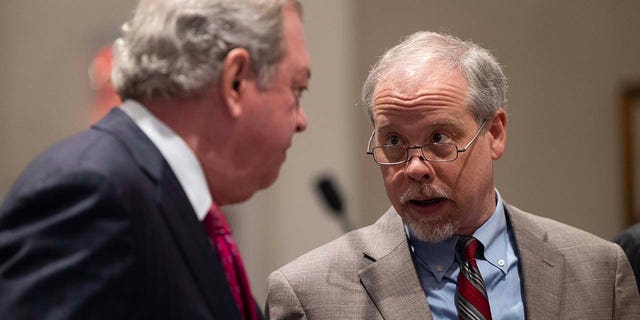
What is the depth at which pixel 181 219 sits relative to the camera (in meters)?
1.75

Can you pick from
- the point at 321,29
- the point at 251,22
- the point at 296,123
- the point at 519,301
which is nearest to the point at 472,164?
the point at 519,301

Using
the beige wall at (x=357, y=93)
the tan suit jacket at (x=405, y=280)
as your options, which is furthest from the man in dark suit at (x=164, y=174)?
the beige wall at (x=357, y=93)

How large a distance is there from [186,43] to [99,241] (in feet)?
1.32

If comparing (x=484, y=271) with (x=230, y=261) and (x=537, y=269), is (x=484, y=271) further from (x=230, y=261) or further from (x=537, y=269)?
(x=230, y=261)

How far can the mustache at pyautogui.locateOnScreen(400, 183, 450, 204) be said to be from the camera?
245 centimetres

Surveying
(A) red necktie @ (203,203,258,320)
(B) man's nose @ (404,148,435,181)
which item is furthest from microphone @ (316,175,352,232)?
(A) red necktie @ (203,203,258,320)

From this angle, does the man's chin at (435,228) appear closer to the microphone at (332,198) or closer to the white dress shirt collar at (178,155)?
the microphone at (332,198)

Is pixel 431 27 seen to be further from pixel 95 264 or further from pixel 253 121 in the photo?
pixel 95 264

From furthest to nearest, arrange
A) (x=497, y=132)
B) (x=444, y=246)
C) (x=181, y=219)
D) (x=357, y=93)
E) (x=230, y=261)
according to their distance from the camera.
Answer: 1. (x=357, y=93)
2. (x=497, y=132)
3. (x=444, y=246)
4. (x=230, y=261)
5. (x=181, y=219)

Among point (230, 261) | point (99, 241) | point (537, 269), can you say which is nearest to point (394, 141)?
point (537, 269)

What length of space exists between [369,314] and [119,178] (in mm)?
952

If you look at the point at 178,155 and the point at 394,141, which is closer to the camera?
the point at 178,155

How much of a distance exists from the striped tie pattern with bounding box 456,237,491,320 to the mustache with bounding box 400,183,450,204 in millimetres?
141

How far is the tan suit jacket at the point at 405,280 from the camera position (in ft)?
7.98
